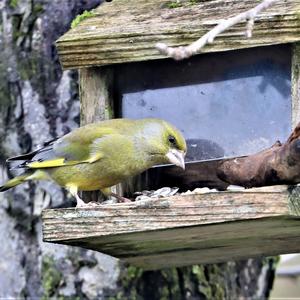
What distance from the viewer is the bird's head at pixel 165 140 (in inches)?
162

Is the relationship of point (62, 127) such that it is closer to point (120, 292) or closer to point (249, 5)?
point (120, 292)

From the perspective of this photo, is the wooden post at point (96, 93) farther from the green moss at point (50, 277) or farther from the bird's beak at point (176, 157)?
the green moss at point (50, 277)

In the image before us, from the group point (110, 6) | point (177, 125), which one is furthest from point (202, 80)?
point (110, 6)

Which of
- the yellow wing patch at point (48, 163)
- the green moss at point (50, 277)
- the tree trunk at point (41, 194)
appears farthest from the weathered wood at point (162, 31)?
the green moss at point (50, 277)

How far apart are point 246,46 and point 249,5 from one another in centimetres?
21

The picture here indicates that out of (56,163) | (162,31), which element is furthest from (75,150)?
(162,31)

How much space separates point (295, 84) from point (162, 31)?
1.71 feet

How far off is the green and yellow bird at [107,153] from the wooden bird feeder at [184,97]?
0.13 meters

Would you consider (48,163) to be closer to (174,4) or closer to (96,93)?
(96,93)

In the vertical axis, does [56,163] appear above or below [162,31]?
below

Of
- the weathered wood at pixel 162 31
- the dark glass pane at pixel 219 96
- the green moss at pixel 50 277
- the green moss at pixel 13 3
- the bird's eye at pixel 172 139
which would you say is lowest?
the green moss at pixel 50 277

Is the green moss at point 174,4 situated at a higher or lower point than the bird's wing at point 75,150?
higher

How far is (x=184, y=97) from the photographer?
166 inches

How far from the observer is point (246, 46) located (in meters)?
3.88
